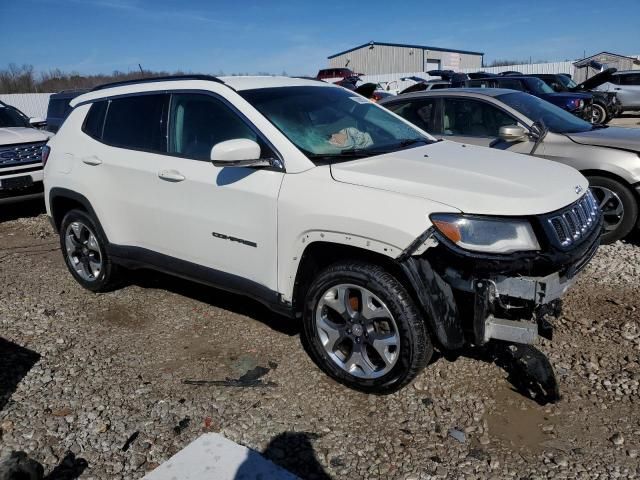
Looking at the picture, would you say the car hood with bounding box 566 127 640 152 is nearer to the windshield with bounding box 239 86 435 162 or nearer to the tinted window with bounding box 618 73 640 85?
the windshield with bounding box 239 86 435 162

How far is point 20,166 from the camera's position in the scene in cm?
782

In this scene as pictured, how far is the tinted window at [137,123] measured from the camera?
4.16 metres

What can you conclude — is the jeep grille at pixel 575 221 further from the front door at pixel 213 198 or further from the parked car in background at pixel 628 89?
the parked car in background at pixel 628 89

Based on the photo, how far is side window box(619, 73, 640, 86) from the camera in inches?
827

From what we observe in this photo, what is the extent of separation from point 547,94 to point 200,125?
14.2 metres

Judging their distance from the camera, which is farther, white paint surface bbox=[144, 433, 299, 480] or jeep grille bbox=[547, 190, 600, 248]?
jeep grille bbox=[547, 190, 600, 248]

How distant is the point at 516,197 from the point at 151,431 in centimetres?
237

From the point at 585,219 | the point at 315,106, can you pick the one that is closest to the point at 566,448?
the point at 585,219

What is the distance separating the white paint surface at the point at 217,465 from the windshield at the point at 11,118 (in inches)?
328

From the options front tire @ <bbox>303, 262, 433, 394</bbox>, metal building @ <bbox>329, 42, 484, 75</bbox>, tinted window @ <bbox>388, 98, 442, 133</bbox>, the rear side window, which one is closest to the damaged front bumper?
front tire @ <bbox>303, 262, 433, 394</bbox>

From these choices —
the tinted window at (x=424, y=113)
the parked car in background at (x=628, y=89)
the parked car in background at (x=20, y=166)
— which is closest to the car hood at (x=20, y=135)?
the parked car in background at (x=20, y=166)

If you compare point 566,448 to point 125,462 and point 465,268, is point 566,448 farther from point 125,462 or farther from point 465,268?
point 125,462

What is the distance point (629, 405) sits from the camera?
123 inches

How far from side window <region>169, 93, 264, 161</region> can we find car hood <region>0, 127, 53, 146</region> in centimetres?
512
